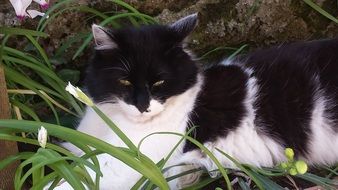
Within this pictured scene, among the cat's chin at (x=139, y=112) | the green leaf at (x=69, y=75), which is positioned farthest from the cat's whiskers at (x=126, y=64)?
the green leaf at (x=69, y=75)

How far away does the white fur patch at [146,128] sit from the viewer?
5.33 ft

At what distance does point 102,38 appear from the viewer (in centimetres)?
158

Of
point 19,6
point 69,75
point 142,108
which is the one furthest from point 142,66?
point 69,75

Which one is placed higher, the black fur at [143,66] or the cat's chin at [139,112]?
the black fur at [143,66]

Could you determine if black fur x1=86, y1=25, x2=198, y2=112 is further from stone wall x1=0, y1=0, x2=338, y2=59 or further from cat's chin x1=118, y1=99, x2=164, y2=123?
stone wall x1=0, y1=0, x2=338, y2=59

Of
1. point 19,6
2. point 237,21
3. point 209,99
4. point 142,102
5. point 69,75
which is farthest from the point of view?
point 237,21

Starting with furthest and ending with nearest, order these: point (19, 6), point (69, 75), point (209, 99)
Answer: point (69, 75) → point (209, 99) → point (19, 6)

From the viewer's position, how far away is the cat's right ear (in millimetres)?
1560

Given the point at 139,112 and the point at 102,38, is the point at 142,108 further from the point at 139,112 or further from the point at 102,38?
the point at 102,38

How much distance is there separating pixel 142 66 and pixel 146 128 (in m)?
0.19

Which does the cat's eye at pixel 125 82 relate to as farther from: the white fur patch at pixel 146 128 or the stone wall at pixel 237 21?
the stone wall at pixel 237 21

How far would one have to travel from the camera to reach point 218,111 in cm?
172

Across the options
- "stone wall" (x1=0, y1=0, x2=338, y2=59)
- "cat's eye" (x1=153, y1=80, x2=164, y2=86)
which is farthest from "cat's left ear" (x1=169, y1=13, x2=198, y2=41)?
"stone wall" (x1=0, y1=0, x2=338, y2=59)

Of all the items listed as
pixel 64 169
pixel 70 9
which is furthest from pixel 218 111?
pixel 70 9
